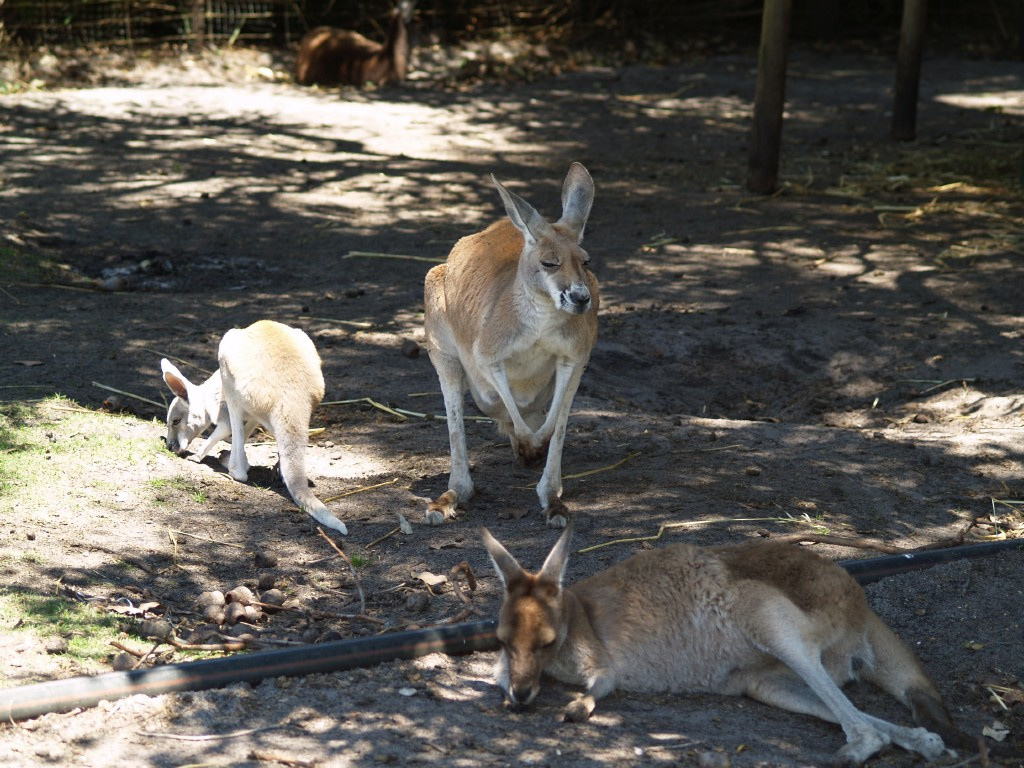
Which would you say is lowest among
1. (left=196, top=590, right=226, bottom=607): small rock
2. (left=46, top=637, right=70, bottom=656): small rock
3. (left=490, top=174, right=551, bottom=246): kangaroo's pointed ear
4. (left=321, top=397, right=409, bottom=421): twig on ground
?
(left=196, top=590, right=226, bottom=607): small rock

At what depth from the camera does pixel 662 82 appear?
14203 millimetres

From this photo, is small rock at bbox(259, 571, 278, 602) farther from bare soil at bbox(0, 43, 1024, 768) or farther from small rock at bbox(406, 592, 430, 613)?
small rock at bbox(406, 592, 430, 613)

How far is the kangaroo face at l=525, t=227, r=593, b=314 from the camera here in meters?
4.70

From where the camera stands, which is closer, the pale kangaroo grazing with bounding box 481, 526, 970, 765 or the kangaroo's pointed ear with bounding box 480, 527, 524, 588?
the pale kangaroo grazing with bounding box 481, 526, 970, 765

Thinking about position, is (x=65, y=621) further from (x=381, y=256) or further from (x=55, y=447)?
(x=381, y=256)

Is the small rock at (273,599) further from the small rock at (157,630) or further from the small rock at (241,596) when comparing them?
the small rock at (157,630)

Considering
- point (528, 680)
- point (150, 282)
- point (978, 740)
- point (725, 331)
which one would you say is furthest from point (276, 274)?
point (978, 740)

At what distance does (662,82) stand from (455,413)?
32.0 ft

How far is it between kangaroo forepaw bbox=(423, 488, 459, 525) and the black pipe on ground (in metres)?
1.16

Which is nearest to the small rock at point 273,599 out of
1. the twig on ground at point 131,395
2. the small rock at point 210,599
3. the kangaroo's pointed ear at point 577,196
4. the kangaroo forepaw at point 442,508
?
the small rock at point 210,599

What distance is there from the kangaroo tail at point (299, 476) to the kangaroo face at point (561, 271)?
1208 mm

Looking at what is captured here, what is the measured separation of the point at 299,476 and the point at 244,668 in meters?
1.62

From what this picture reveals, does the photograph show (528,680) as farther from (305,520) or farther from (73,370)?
(73,370)

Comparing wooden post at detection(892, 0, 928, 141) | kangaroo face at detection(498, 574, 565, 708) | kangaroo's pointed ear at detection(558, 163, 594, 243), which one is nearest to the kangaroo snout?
kangaroo's pointed ear at detection(558, 163, 594, 243)
